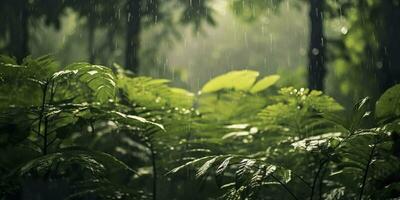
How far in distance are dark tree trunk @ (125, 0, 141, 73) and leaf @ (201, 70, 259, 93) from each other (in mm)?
3899

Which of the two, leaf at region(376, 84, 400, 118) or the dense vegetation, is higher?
leaf at region(376, 84, 400, 118)

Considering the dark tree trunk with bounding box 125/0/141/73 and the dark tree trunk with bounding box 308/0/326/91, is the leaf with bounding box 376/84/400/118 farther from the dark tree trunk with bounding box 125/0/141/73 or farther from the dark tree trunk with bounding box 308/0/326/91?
the dark tree trunk with bounding box 125/0/141/73

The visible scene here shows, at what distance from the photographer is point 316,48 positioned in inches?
262

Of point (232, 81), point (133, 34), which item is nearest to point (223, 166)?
point (232, 81)

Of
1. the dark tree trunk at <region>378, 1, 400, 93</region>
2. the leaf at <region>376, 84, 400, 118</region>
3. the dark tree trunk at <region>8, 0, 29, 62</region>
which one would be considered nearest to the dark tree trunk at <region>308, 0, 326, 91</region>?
the dark tree trunk at <region>378, 1, 400, 93</region>

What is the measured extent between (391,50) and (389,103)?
255 cm

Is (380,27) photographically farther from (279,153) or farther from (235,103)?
(279,153)

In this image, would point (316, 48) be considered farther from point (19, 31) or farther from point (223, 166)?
point (19, 31)

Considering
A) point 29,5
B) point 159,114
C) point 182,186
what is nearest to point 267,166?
point 159,114

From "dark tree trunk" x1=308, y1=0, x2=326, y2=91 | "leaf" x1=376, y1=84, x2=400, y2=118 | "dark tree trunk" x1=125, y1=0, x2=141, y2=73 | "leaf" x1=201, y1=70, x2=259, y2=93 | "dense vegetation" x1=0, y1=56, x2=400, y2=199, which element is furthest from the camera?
"dark tree trunk" x1=125, y1=0, x2=141, y2=73

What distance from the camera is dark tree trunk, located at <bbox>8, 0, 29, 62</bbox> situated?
7.92 m

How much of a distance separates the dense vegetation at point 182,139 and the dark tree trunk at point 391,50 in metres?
0.52

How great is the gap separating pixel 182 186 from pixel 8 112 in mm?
1964

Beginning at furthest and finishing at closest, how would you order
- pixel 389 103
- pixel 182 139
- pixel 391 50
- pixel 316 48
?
pixel 316 48 < pixel 391 50 < pixel 182 139 < pixel 389 103
